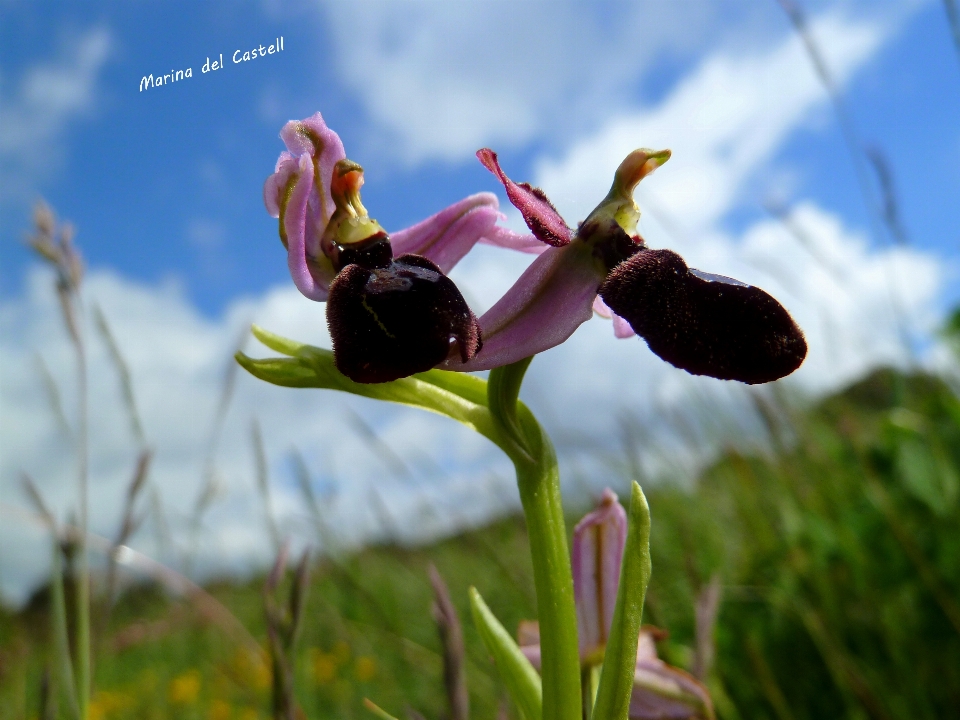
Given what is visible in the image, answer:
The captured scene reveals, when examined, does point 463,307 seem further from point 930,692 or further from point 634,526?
point 930,692

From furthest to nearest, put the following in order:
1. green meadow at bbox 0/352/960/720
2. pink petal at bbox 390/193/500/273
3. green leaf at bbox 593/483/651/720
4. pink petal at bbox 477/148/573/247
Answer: green meadow at bbox 0/352/960/720 → pink petal at bbox 390/193/500/273 → pink petal at bbox 477/148/573/247 → green leaf at bbox 593/483/651/720

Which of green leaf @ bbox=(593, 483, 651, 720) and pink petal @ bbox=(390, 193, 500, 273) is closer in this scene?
green leaf @ bbox=(593, 483, 651, 720)

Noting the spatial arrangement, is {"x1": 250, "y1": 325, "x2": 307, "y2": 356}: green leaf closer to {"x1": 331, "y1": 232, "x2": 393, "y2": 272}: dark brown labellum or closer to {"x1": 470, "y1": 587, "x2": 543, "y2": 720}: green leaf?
{"x1": 331, "y1": 232, "x2": 393, "y2": 272}: dark brown labellum

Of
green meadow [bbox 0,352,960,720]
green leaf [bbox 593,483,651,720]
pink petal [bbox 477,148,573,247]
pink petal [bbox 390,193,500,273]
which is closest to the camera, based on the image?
A: green leaf [bbox 593,483,651,720]

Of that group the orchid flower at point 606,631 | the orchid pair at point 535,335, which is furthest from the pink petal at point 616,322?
the orchid flower at point 606,631

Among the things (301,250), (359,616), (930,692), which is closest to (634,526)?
(301,250)

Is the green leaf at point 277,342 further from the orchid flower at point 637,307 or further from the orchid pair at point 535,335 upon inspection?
the orchid flower at point 637,307

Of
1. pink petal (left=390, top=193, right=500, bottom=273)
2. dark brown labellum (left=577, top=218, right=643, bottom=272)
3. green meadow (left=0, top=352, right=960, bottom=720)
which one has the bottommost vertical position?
green meadow (left=0, top=352, right=960, bottom=720)

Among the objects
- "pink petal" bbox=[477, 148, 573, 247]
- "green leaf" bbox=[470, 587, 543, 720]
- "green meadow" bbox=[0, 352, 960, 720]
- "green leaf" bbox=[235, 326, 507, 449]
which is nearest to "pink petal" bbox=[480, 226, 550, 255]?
"pink petal" bbox=[477, 148, 573, 247]

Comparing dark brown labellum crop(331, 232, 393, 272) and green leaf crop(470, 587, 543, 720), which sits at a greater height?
dark brown labellum crop(331, 232, 393, 272)
